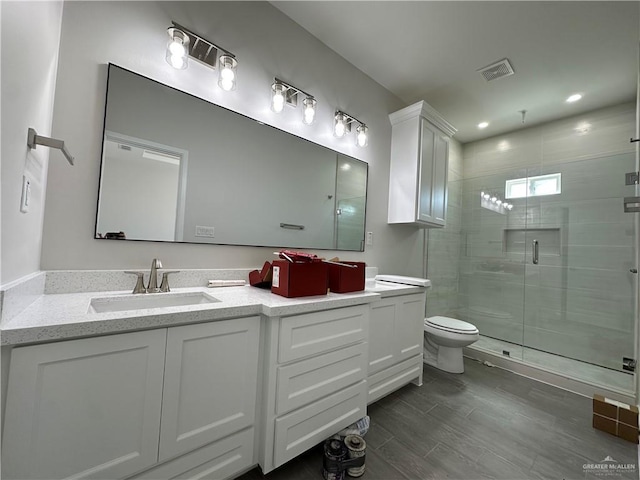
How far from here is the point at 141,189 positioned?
1.30m

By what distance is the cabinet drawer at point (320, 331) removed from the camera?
113cm

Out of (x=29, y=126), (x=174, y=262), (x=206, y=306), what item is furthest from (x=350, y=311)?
(x=29, y=126)

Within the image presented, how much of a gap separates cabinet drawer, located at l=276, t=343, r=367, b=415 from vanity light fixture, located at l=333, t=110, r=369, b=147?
1632 millimetres

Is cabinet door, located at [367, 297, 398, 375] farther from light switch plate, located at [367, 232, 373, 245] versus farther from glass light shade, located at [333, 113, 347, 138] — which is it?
glass light shade, located at [333, 113, 347, 138]

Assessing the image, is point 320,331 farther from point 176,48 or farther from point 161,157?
point 176,48

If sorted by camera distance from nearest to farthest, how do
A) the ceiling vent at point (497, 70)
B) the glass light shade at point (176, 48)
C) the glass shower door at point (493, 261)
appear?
the glass light shade at point (176, 48) < the ceiling vent at point (497, 70) < the glass shower door at point (493, 261)

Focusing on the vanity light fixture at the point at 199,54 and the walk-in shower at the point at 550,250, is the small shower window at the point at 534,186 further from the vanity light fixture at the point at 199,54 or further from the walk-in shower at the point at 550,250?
the vanity light fixture at the point at 199,54

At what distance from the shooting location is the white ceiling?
1737mm

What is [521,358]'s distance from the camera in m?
2.54

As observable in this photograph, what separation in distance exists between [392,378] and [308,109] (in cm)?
202

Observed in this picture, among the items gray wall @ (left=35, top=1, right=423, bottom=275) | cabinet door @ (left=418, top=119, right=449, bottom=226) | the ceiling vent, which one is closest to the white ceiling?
the ceiling vent

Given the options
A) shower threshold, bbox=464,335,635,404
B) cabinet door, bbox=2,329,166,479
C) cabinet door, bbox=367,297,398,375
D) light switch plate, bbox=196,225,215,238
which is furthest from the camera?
shower threshold, bbox=464,335,635,404

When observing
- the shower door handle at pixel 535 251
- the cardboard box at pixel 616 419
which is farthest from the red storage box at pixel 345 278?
the shower door handle at pixel 535 251

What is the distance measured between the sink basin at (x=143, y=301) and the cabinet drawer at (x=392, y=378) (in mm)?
1178
